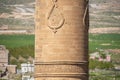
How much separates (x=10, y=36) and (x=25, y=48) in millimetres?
2659

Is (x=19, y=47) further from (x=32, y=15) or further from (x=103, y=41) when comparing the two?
(x=103, y=41)

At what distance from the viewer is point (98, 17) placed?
37.3 metres

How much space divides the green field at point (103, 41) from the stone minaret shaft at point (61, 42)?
85.3ft

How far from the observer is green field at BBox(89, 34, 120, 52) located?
115 feet

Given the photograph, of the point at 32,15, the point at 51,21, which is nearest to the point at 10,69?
the point at 32,15

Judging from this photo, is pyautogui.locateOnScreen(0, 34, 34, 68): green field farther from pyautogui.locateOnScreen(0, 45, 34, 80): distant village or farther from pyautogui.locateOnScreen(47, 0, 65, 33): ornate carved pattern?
pyautogui.locateOnScreen(47, 0, 65, 33): ornate carved pattern

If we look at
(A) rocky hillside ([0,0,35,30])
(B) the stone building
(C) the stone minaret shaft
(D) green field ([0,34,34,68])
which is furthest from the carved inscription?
(A) rocky hillside ([0,0,35,30])

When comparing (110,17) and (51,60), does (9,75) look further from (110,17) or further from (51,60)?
(51,60)

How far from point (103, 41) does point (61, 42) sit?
1096 inches

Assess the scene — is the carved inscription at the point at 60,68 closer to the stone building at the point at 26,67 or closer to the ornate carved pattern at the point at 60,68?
the ornate carved pattern at the point at 60,68

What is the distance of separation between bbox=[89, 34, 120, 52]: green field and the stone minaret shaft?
85.3 ft

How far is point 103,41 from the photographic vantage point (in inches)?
1422

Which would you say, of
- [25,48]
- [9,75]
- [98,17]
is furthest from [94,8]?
[9,75]

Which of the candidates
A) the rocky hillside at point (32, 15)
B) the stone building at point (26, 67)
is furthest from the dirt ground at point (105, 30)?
the stone building at point (26, 67)
